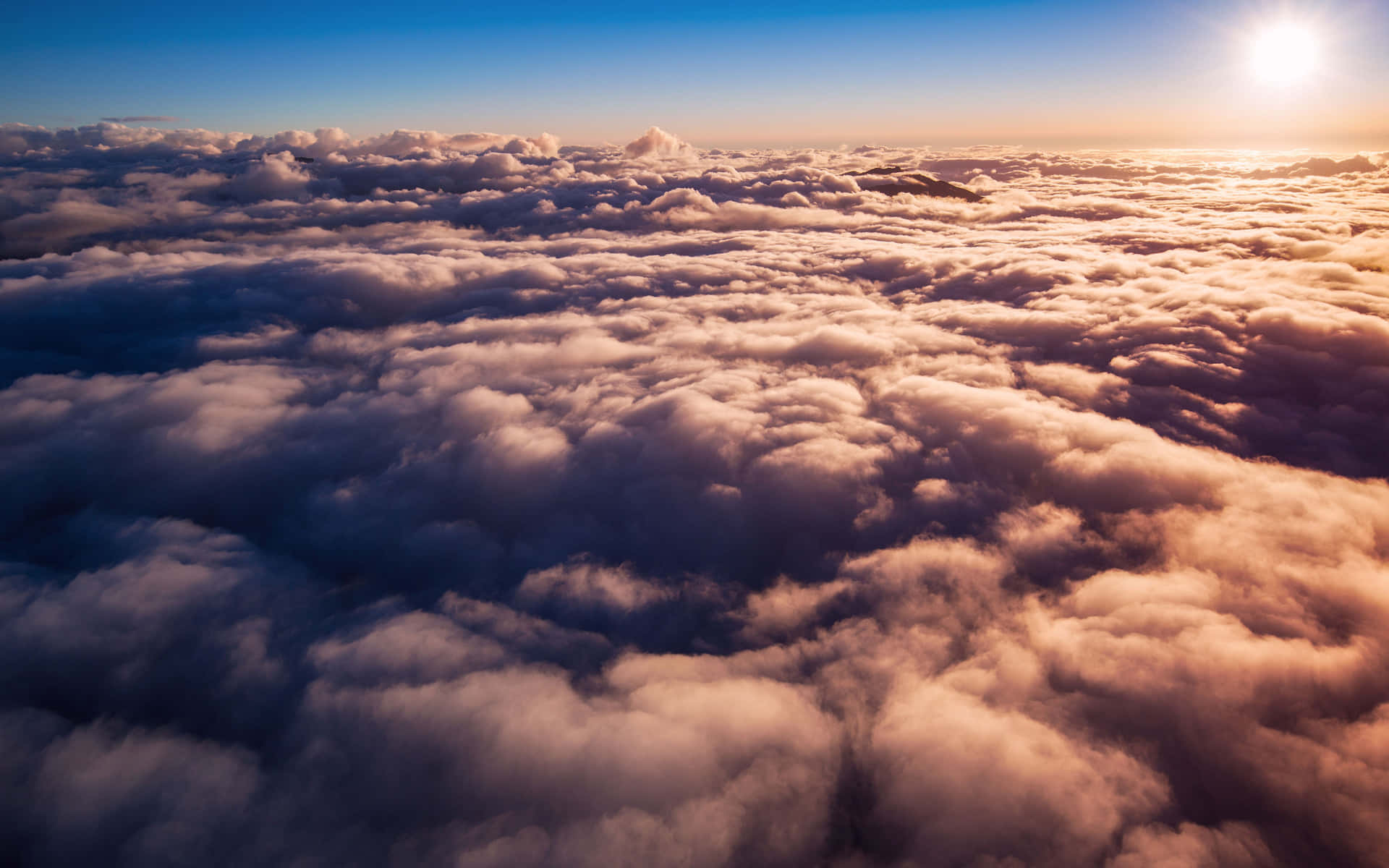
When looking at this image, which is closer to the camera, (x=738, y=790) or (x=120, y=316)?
(x=738, y=790)

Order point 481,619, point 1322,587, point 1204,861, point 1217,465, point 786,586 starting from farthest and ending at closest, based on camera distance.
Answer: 1. point 1217,465
2. point 786,586
3. point 481,619
4. point 1322,587
5. point 1204,861

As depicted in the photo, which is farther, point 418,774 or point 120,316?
point 120,316

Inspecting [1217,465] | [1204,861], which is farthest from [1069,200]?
[1204,861]

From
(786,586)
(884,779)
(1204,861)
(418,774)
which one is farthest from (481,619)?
(1204,861)

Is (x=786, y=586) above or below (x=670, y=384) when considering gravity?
below

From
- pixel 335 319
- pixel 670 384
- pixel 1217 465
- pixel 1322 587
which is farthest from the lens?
pixel 335 319

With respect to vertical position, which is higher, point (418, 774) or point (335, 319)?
point (335, 319)

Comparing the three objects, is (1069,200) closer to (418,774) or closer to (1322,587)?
(1322,587)

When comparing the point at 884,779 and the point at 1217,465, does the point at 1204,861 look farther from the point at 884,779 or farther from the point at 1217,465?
the point at 1217,465

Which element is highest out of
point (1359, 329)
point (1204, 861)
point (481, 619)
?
point (1359, 329)
